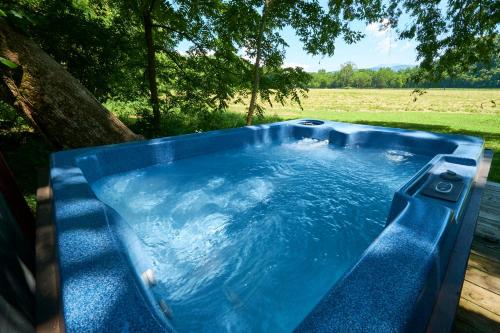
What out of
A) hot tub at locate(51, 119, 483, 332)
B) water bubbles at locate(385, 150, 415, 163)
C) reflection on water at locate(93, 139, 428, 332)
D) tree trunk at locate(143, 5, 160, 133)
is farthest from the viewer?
tree trunk at locate(143, 5, 160, 133)

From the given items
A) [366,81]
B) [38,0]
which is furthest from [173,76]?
[366,81]

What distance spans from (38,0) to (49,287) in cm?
579

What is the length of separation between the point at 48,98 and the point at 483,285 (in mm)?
4516

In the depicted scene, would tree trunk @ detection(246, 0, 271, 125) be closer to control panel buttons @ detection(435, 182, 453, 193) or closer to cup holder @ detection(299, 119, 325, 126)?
cup holder @ detection(299, 119, 325, 126)

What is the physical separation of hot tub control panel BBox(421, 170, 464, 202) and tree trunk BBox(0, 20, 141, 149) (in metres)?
3.96

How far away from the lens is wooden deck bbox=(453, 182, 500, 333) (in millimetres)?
1293

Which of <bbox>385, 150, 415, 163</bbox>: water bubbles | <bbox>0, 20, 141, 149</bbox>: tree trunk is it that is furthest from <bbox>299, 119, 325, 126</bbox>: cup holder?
<bbox>0, 20, 141, 149</bbox>: tree trunk

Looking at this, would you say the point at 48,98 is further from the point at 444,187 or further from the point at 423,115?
the point at 423,115

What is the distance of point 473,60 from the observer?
20.2 feet

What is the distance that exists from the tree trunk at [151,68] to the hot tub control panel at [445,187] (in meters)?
4.99

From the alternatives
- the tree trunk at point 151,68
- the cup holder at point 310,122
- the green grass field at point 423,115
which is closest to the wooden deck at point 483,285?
the green grass field at point 423,115

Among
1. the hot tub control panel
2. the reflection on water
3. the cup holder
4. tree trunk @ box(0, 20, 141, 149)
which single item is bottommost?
the reflection on water

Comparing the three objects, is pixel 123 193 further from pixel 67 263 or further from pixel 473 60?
pixel 473 60

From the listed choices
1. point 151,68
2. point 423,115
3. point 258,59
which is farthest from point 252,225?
point 423,115
